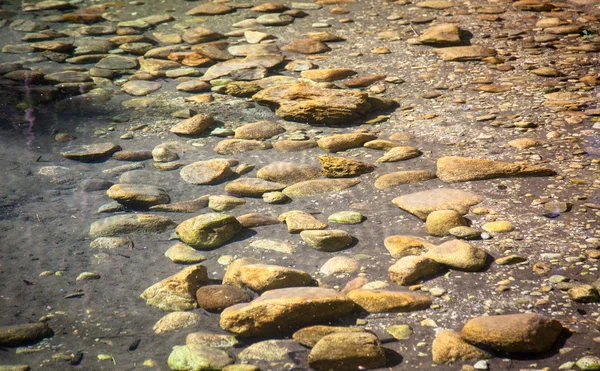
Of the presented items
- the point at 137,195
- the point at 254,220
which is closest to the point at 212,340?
the point at 254,220

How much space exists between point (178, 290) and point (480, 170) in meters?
1.32

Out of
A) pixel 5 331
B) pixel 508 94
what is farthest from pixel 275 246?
pixel 508 94

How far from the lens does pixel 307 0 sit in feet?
17.3

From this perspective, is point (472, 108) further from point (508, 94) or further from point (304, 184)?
point (304, 184)

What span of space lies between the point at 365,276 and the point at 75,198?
1316 millimetres

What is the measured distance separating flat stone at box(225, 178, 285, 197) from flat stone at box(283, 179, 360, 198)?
6 cm

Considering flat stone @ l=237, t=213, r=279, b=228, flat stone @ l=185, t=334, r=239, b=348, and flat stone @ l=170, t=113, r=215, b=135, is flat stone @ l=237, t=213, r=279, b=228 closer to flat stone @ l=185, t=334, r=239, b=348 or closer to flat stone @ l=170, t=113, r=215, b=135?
flat stone @ l=185, t=334, r=239, b=348

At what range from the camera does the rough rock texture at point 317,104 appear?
322 cm

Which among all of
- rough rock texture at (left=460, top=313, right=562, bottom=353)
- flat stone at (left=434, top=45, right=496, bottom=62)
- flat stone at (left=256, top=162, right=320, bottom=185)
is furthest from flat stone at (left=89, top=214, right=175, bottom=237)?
flat stone at (left=434, top=45, right=496, bottom=62)

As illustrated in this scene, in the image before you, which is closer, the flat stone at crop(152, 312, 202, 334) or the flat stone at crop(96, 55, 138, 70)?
the flat stone at crop(152, 312, 202, 334)

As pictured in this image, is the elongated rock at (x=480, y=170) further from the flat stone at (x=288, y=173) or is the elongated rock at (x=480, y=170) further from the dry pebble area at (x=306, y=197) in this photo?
the flat stone at (x=288, y=173)

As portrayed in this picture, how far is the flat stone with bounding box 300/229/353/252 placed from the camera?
2.16 meters

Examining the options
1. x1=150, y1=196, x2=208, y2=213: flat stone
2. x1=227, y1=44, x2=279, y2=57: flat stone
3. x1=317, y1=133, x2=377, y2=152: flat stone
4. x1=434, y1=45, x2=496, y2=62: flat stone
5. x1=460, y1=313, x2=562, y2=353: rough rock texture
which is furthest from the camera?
x1=227, y1=44, x2=279, y2=57: flat stone

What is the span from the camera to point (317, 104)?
3.24 m
